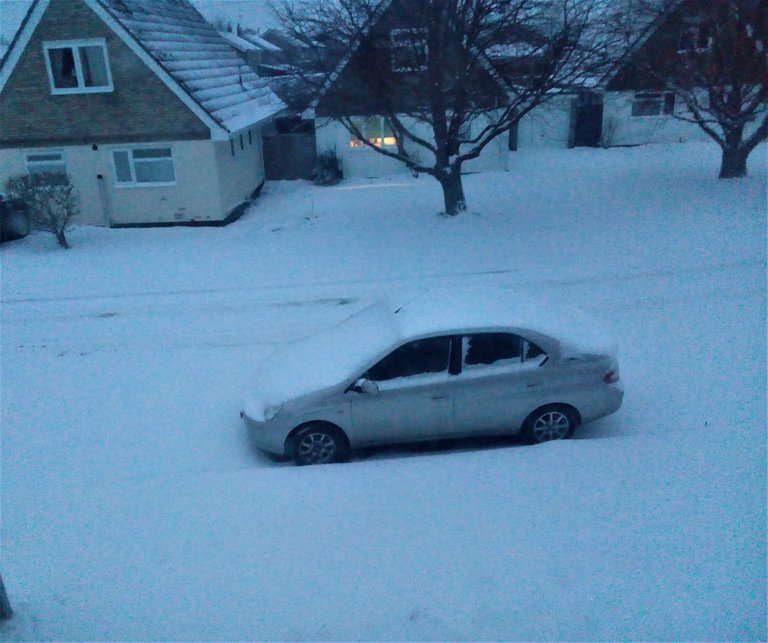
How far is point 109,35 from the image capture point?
16.6m

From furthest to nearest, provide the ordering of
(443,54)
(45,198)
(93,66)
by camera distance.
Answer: (93,66) → (45,198) → (443,54)

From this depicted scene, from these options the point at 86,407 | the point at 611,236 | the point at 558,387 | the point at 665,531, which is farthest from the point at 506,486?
the point at 611,236

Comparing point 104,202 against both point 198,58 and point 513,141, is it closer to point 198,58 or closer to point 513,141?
point 198,58

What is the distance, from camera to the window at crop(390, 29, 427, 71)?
15.0m

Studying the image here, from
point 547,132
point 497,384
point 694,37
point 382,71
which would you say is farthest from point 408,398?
point 547,132

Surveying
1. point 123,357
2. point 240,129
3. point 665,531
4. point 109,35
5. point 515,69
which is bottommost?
point 123,357

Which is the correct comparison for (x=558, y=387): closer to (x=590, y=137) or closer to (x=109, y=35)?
(x=109, y=35)

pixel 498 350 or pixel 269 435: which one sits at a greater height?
pixel 498 350

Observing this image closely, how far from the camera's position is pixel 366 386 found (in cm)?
611

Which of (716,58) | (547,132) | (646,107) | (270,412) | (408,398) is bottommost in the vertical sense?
(270,412)

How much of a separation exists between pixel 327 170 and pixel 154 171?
713 centimetres

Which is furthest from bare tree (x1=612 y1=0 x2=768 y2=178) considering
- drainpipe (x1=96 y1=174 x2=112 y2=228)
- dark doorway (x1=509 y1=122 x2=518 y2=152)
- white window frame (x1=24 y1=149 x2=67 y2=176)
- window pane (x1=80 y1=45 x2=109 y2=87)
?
white window frame (x1=24 y1=149 x2=67 y2=176)

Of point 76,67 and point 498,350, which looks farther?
point 76,67

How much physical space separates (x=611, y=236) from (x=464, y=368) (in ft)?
30.1
